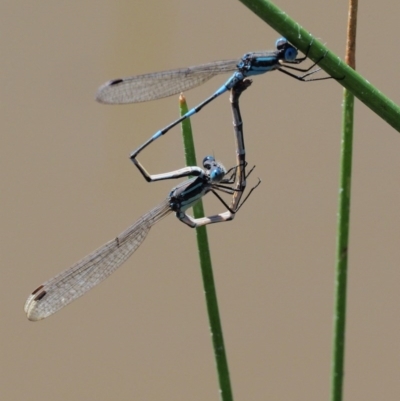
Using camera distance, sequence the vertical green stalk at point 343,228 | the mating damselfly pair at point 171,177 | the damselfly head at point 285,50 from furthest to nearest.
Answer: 1. the mating damselfly pair at point 171,177
2. the damselfly head at point 285,50
3. the vertical green stalk at point 343,228

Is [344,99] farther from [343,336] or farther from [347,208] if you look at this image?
→ [343,336]

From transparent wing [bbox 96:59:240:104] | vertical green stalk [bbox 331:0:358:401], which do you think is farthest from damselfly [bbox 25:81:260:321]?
vertical green stalk [bbox 331:0:358:401]

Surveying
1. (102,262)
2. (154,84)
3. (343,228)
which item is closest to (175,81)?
(154,84)

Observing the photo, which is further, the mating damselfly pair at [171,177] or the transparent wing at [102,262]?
the transparent wing at [102,262]

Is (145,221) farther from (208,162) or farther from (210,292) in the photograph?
(210,292)

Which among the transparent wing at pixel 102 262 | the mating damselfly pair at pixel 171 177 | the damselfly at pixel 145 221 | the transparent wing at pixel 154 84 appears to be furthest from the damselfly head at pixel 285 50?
the transparent wing at pixel 102 262

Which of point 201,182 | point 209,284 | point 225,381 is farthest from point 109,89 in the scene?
point 225,381

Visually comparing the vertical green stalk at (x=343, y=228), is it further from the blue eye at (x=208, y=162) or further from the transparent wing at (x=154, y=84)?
the transparent wing at (x=154, y=84)

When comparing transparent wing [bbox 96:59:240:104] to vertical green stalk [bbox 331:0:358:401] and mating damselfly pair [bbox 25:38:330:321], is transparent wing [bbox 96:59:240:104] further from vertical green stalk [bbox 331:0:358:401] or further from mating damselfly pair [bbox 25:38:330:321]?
vertical green stalk [bbox 331:0:358:401]
